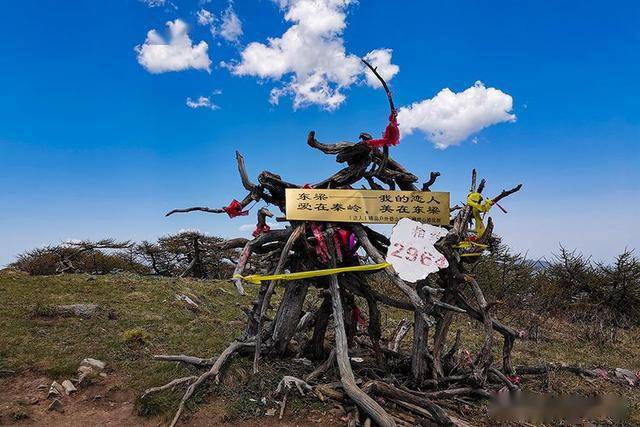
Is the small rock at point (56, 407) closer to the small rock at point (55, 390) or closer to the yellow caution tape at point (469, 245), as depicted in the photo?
the small rock at point (55, 390)

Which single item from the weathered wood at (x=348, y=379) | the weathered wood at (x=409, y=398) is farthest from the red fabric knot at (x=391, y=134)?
the weathered wood at (x=409, y=398)

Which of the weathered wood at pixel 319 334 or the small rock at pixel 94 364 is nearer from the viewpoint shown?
the weathered wood at pixel 319 334

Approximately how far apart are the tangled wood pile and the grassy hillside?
0.29 m

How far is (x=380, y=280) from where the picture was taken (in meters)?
18.0

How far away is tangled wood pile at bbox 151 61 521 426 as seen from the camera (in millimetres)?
5176

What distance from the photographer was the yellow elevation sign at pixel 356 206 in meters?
5.49

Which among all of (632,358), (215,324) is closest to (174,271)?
(215,324)

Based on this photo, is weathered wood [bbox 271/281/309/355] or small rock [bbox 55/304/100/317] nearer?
weathered wood [bbox 271/281/309/355]

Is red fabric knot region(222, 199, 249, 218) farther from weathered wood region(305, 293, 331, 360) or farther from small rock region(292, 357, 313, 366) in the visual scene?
small rock region(292, 357, 313, 366)

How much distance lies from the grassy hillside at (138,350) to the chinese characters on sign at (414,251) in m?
1.75

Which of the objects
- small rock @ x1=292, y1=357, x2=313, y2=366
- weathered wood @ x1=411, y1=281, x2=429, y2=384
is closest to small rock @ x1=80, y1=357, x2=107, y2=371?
small rock @ x1=292, y1=357, x2=313, y2=366

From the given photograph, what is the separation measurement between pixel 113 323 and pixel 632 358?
11028 millimetres

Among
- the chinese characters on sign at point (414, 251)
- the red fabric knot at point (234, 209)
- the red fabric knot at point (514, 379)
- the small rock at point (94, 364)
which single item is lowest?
the small rock at point (94, 364)

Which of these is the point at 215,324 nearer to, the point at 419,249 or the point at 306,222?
the point at 306,222
